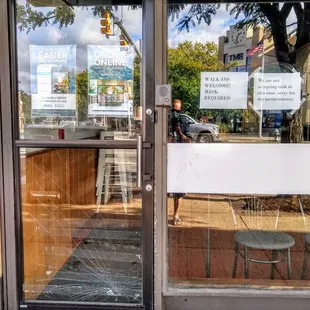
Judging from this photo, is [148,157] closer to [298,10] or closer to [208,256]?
[208,256]

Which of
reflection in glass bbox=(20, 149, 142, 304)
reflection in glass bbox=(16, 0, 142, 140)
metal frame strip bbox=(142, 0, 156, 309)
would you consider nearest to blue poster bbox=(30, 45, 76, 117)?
reflection in glass bbox=(16, 0, 142, 140)

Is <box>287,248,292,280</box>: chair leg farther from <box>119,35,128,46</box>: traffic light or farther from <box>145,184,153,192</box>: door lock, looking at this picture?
<box>119,35,128,46</box>: traffic light

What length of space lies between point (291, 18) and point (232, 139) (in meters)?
0.89

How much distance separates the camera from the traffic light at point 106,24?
218 centimetres

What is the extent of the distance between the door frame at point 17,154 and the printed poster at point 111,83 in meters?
0.13

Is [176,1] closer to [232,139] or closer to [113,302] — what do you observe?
[232,139]

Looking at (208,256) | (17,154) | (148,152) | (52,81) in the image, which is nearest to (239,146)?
(148,152)

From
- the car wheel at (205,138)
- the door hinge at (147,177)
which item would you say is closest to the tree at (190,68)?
the car wheel at (205,138)

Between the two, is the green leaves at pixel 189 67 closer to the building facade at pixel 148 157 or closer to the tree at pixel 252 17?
the building facade at pixel 148 157

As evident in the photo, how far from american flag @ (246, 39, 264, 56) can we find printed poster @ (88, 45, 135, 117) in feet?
2.42

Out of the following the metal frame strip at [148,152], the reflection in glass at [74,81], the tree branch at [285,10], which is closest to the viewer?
the metal frame strip at [148,152]

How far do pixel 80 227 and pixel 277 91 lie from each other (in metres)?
1.50

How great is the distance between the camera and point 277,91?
6.76 feet

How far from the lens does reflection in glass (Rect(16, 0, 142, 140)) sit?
2.02 meters
